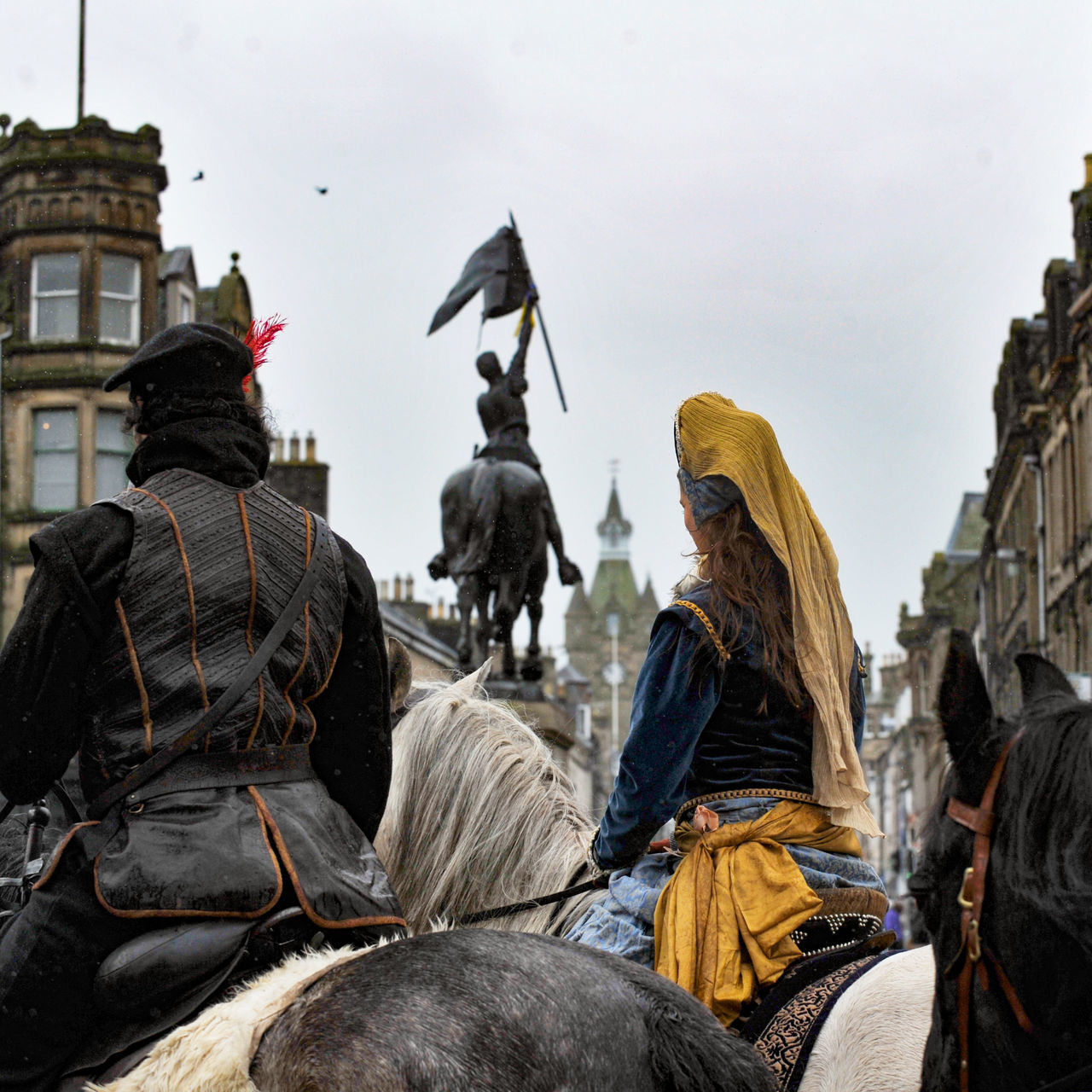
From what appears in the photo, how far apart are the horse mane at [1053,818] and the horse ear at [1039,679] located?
0.08 m

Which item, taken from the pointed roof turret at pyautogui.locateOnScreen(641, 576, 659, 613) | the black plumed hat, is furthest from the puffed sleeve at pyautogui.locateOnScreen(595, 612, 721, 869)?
the pointed roof turret at pyautogui.locateOnScreen(641, 576, 659, 613)

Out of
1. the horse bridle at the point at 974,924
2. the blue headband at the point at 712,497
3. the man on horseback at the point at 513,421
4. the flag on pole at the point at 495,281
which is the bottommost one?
the horse bridle at the point at 974,924

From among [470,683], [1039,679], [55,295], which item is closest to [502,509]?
[470,683]

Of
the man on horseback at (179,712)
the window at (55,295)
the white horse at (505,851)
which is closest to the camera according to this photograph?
the man on horseback at (179,712)

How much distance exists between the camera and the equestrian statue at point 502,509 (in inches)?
461

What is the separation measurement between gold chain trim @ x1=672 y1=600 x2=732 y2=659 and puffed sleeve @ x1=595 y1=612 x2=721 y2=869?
4 centimetres

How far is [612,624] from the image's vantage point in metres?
156

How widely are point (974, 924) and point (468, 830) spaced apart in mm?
1802

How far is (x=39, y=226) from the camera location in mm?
30891

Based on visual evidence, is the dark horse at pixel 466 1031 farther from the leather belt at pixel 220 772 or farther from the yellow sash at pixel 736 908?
the yellow sash at pixel 736 908

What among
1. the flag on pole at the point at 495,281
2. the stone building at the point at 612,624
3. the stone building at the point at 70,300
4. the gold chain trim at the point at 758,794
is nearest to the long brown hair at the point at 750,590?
the gold chain trim at the point at 758,794

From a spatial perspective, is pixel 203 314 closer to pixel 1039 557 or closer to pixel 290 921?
pixel 1039 557

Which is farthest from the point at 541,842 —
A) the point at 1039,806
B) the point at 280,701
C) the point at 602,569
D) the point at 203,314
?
the point at 602,569

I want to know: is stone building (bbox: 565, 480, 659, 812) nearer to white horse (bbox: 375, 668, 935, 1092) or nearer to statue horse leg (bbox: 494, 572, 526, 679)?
statue horse leg (bbox: 494, 572, 526, 679)
